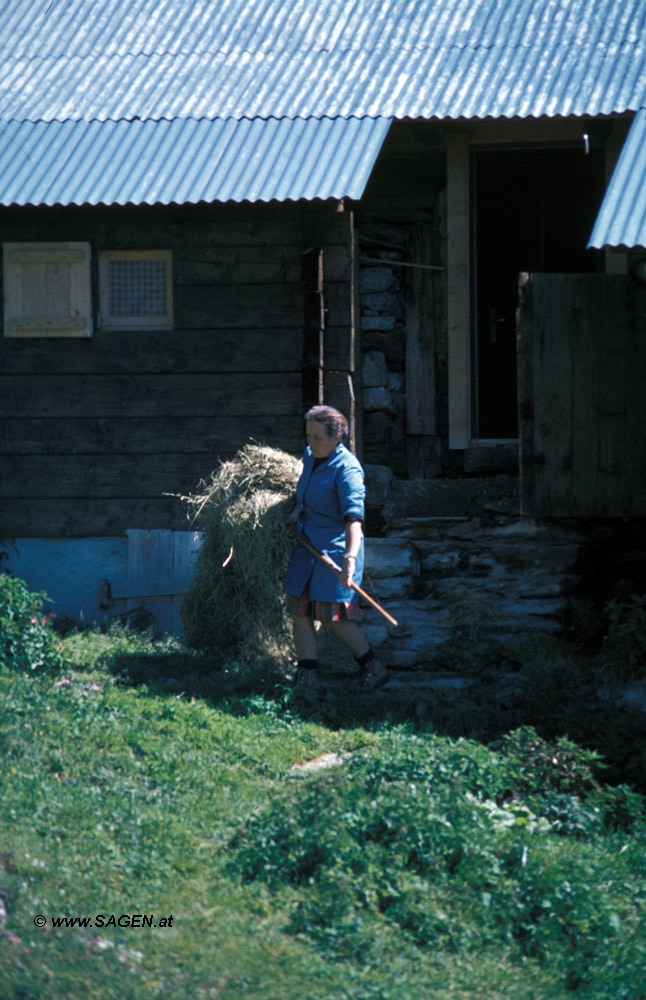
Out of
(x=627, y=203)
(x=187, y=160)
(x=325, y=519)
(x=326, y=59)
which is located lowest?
(x=325, y=519)

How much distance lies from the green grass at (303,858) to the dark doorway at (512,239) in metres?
4.78

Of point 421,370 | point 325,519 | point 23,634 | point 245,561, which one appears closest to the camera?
point 23,634

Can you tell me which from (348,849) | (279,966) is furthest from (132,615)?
(279,966)

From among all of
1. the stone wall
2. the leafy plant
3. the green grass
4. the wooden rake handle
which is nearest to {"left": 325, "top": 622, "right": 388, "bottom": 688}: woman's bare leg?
the wooden rake handle

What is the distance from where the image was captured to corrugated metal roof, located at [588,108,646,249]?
6.77 metres

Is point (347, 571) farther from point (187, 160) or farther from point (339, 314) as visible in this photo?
point (187, 160)

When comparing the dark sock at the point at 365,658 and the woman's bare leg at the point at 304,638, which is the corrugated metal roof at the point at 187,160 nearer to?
the woman's bare leg at the point at 304,638

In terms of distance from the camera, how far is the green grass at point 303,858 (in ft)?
12.5

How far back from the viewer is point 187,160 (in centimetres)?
825

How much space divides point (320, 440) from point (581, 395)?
7.83 ft

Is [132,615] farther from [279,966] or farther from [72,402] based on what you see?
[279,966]

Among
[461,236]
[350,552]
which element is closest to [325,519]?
[350,552]

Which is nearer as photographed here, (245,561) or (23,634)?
(23,634)

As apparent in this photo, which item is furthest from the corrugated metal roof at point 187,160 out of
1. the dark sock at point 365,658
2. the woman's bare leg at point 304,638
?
the dark sock at point 365,658
